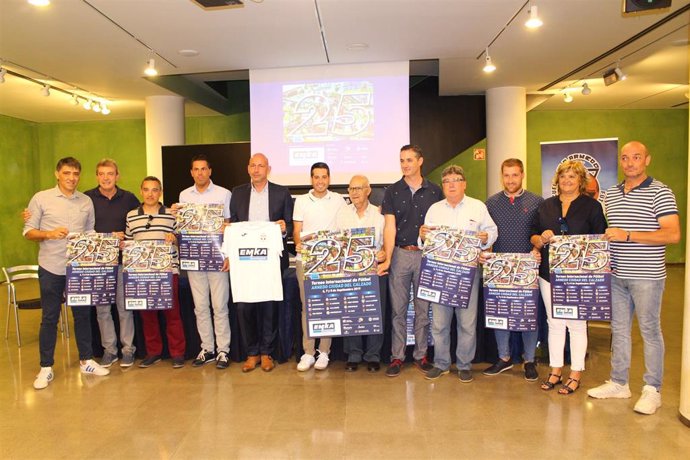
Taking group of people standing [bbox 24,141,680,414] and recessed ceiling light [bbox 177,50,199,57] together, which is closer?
group of people standing [bbox 24,141,680,414]

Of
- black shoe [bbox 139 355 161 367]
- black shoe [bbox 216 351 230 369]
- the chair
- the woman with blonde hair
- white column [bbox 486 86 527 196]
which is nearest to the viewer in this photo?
the woman with blonde hair

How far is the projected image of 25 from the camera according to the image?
7.23 meters

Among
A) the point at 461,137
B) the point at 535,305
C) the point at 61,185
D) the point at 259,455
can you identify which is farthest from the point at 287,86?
the point at 259,455

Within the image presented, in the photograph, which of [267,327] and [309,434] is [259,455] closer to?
[309,434]

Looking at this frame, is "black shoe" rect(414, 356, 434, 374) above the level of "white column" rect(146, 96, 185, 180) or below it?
below

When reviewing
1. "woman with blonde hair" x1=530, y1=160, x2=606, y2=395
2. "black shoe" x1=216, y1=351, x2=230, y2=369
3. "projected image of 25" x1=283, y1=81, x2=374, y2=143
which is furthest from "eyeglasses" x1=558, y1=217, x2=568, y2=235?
"projected image of 25" x1=283, y1=81, x2=374, y2=143

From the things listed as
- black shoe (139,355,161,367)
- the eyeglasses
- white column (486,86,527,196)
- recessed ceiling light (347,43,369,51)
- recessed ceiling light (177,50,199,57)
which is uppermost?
recessed ceiling light (347,43,369,51)

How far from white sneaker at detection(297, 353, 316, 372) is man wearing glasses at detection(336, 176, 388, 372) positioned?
0.31 meters

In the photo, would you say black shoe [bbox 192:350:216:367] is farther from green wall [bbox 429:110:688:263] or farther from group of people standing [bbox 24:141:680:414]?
green wall [bbox 429:110:688:263]

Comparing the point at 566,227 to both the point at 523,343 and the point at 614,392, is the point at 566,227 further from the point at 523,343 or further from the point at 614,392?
the point at 614,392

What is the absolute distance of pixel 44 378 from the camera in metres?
3.98

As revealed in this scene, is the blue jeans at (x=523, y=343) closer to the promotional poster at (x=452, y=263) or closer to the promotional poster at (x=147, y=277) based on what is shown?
the promotional poster at (x=452, y=263)

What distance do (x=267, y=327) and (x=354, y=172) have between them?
3.66 m

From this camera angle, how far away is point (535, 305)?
3674mm
